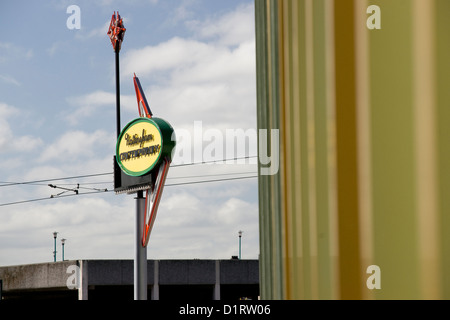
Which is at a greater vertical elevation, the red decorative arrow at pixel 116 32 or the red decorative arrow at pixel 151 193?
the red decorative arrow at pixel 116 32

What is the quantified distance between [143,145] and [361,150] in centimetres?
1920

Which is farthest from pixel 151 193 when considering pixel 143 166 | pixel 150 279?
pixel 150 279

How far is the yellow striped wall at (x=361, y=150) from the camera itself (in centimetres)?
369

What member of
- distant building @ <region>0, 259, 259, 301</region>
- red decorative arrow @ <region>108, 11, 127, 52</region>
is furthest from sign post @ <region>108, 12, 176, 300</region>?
distant building @ <region>0, 259, 259, 301</region>

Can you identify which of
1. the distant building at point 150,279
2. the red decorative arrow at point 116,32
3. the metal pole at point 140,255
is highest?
the red decorative arrow at point 116,32

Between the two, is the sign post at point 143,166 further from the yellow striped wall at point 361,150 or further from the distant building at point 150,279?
the yellow striped wall at point 361,150

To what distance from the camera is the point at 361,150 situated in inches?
160

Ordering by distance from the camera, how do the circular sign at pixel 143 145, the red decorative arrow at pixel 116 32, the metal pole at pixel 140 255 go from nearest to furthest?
the circular sign at pixel 143 145
the metal pole at pixel 140 255
the red decorative arrow at pixel 116 32

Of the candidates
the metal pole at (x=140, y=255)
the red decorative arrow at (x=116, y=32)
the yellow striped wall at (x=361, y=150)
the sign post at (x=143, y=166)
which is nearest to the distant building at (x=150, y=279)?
the sign post at (x=143, y=166)

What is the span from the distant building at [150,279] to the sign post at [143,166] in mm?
14814

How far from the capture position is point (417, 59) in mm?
3795

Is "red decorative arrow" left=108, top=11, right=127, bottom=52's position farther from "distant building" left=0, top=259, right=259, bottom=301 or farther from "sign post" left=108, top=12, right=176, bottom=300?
"distant building" left=0, top=259, right=259, bottom=301
